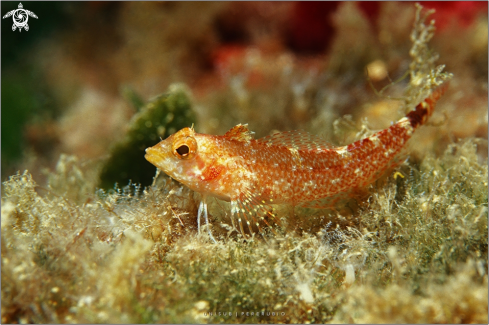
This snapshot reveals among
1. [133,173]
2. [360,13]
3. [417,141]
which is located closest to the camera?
[417,141]

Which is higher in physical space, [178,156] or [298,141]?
[298,141]

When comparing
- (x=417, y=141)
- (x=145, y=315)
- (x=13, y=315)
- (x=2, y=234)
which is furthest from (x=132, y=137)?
(x=417, y=141)

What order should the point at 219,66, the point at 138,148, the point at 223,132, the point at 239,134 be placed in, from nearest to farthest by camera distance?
the point at 239,134, the point at 138,148, the point at 223,132, the point at 219,66

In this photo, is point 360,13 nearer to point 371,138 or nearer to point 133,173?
point 371,138

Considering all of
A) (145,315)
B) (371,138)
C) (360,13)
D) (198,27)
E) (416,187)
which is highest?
(198,27)

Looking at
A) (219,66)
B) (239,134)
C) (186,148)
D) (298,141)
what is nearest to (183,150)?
(186,148)

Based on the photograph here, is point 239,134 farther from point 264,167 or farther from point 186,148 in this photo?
point 186,148
